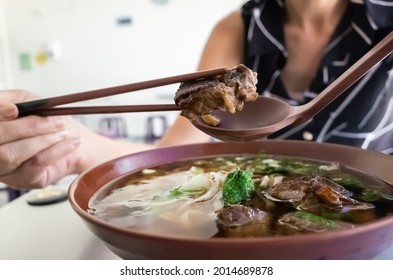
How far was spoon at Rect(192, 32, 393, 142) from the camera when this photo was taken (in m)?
0.67

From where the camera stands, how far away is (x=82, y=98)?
61 cm

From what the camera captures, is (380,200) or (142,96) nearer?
(380,200)

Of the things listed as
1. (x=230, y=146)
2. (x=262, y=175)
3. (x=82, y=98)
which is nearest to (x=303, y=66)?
(x=230, y=146)

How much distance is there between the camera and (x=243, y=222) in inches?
22.9

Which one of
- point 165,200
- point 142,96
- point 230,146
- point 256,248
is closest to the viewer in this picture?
point 256,248

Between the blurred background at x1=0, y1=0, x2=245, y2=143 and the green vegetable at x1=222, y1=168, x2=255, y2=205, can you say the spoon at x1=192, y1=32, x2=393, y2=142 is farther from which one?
the blurred background at x1=0, y1=0, x2=245, y2=143

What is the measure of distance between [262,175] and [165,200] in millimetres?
219

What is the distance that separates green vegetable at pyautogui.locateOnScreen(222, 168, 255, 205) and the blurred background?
9.44 feet

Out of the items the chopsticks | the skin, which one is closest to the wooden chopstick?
the chopsticks

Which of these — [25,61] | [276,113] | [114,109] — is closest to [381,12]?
[276,113]

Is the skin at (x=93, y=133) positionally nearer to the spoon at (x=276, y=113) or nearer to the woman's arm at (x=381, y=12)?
the woman's arm at (x=381, y=12)

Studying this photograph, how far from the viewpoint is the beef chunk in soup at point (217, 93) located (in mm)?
651

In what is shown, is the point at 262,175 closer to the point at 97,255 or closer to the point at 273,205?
the point at 273,205

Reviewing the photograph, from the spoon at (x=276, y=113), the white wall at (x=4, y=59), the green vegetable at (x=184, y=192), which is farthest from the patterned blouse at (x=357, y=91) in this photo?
the white wall at (x=4, y=59)
